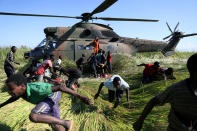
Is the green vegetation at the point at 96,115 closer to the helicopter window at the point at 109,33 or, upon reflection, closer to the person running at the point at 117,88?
the person running at the point at 117,88

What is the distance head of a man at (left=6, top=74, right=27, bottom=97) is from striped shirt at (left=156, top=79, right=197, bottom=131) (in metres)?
1.82

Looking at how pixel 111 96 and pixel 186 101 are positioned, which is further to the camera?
pixel 111 96

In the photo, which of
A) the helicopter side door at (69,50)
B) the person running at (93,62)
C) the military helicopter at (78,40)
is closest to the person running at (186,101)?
the military helicopter at (78,40)

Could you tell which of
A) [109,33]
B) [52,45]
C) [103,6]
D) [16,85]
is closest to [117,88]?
[16,85]

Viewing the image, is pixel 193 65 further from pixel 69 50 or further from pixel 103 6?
pixel 69 50

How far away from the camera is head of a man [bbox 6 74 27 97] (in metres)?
2.41

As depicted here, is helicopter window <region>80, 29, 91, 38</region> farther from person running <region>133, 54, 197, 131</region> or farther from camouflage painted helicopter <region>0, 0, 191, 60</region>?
person running <region>133, 54, 197, 131</region>

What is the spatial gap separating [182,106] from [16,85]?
200cm

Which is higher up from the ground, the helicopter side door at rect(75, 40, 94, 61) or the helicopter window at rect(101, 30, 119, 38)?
the helicopter window at rect(101, 30, 119, 38)

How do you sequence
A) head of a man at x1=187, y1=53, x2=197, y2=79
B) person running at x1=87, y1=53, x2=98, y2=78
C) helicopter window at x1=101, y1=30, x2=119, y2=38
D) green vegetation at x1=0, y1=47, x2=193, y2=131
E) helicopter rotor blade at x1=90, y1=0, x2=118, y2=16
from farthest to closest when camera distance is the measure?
helicopter window at x1=101, y1=30, x2=119, y2=38 < person running at x1=87, y1=53, x2=98, y2=78 < helicopter rotor blade at x1=90, y1=0, x2=118, y2=16 < green vegetation at x1=0, y1=47, x2=193, y2=131 < head of a man at x1=187, y1=53, x2=197, y2=79

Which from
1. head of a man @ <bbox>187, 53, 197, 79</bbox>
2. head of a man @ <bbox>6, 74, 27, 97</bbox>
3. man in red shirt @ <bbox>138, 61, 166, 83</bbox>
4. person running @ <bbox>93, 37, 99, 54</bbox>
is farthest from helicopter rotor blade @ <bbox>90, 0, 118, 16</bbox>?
head of a man @ <bbox>187, 53, 197, 79</bbox>

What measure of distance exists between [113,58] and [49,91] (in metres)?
8.11

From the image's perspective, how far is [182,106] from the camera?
5.56 ft

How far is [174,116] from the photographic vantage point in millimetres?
1801
